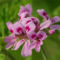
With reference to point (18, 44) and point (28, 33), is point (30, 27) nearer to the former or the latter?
point (28, 33)

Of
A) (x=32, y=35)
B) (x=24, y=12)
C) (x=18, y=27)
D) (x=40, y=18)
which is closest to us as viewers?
(x=32, y=35)

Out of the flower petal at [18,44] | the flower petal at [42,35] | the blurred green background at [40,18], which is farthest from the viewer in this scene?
the blurred green background at [40,18]

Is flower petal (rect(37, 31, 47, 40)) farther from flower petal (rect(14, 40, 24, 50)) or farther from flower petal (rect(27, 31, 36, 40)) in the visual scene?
flower petal (rect(14, 40, 24, 50))

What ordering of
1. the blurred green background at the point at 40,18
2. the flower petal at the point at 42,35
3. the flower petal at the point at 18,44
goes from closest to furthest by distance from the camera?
the flower petal at the point at 42,35
the flower petal at the point at 18,44
the blurred green background at the point at 40,18

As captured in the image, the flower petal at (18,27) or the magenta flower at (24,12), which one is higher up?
the magenta flower at (24,12)

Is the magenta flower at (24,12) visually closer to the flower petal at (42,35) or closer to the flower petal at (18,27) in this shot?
the flower petal at (18,27)

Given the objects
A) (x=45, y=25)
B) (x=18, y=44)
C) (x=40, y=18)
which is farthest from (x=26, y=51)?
(x=40, y=18)

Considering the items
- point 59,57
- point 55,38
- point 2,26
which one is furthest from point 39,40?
point 59,57

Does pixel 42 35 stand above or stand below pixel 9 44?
above

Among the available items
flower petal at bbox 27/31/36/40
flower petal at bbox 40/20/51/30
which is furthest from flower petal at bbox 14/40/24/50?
flower petal at bbox 40/20/51/30

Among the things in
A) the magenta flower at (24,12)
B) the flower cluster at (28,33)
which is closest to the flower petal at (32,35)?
the flower cluster at (28,33)
